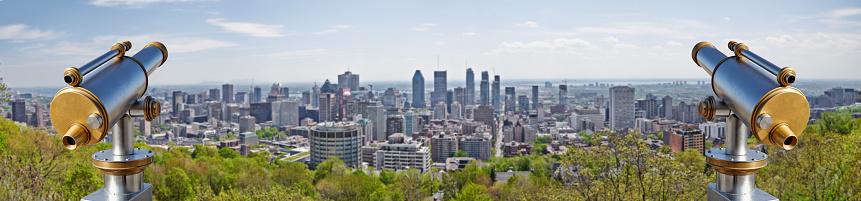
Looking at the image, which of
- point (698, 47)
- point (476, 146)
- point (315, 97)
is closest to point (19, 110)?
point (476, 146)

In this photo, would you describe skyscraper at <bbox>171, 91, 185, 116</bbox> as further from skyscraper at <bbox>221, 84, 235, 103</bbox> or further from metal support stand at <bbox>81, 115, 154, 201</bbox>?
metal support stand at <bbox>81, 115, 154, 201</bbox>

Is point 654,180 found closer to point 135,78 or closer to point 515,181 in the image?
point 135,78

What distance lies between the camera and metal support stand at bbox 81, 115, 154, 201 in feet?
2.88

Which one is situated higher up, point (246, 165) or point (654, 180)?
point (654, 180)

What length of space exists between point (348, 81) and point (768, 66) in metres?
68.3

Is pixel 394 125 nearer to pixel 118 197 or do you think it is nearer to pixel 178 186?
pixel 178 186

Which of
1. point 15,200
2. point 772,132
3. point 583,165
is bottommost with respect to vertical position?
point 15,200

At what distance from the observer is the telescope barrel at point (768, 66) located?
0.77 metres

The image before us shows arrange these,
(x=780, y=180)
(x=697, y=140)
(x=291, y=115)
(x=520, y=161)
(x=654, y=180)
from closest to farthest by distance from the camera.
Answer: (x=654, y=180), (x=780, y=180), (x=697, y=140), (x=520, y=161), (x=291, y=115)

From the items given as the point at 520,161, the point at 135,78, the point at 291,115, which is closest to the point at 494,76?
the point at 291,115

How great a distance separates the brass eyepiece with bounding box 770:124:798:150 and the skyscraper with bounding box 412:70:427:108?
208 ft

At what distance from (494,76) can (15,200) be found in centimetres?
6418

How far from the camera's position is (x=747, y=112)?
79 cm

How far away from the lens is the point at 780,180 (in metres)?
6.07
